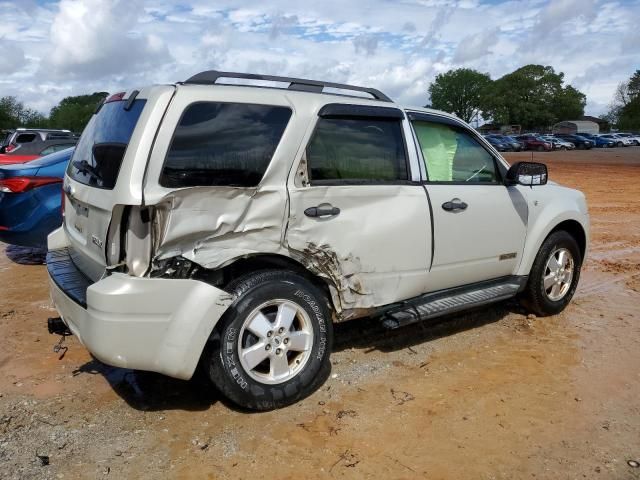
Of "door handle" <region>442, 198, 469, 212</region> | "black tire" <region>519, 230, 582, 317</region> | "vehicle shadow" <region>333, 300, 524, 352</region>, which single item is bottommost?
"vehicle shadow" <region>333, 300, 524, 352</region>

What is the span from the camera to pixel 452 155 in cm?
478

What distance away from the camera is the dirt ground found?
3.14 meters

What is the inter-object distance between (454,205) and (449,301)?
28.3 inches

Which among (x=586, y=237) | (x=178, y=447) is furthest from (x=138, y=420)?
(x=586, y=237)

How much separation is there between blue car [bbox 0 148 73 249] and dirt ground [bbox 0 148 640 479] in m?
1.64

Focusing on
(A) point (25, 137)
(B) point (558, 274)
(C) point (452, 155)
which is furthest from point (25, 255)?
(A) point (25, 137)

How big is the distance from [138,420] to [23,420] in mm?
680

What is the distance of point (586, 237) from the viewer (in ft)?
18.6

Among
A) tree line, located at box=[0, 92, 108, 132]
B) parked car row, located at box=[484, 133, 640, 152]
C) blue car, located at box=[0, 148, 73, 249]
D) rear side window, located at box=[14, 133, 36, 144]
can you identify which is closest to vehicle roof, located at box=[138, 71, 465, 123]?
blue car, located at box=[0, 148, 73, 249]

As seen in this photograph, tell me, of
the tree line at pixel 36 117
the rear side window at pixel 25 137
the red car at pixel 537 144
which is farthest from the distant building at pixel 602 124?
the rear side window at pixel 25 137

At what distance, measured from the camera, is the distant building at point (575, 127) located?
9856 cm

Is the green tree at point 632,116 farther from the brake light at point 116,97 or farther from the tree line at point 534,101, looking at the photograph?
the brake light at point 116,97

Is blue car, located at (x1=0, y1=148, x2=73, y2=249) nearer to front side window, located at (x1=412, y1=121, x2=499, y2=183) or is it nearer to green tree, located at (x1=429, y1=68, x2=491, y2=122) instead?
front side window, located at (x1=412, y1=121, x2=499, y2=183)

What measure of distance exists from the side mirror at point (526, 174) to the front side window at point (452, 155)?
13cm
